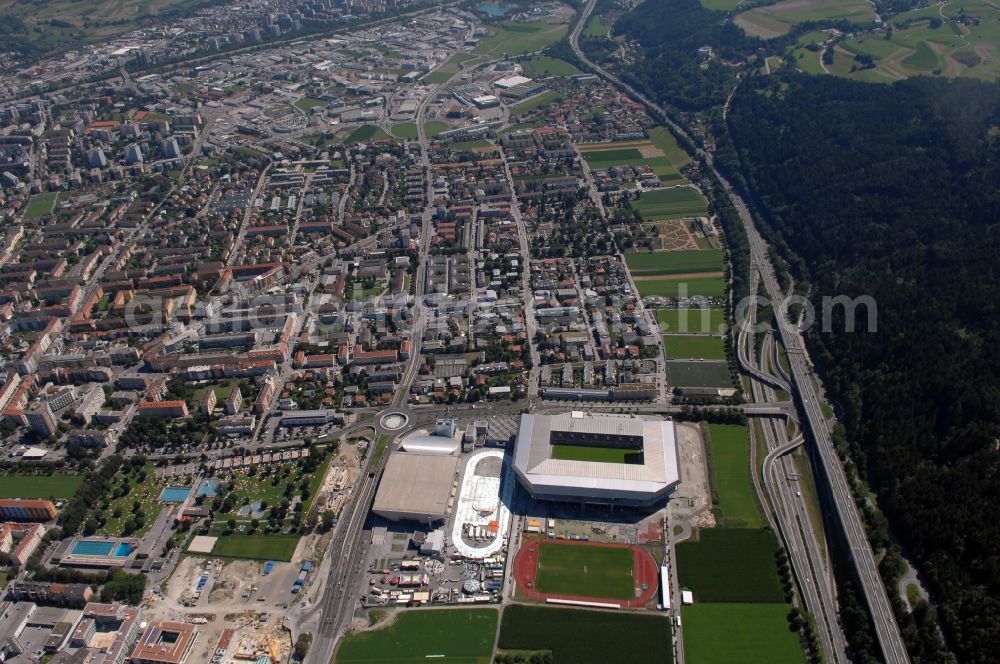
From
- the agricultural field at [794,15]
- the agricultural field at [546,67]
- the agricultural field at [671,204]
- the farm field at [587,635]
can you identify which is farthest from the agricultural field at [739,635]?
the agricultural field at [794,15]

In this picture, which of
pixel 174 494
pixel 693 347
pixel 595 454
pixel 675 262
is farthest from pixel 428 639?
pixel 675 262

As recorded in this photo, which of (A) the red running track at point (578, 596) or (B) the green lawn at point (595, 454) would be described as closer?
(A) the red running track at point (578, 596)

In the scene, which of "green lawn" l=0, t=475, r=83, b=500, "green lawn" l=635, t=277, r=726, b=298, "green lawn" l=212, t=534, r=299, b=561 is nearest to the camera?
"green lawn" l=212, t=534, r=299, b=561

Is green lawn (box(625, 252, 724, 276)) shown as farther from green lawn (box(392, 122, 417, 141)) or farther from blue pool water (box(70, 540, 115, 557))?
blue pool water (box(70, 540, 115, 557))

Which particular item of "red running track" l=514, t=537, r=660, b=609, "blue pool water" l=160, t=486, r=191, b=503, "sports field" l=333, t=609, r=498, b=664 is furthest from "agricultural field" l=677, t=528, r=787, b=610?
"blue pool water" l=160, t=486, r=191, b=503

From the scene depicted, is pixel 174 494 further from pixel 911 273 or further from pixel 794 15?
pixel 794 15

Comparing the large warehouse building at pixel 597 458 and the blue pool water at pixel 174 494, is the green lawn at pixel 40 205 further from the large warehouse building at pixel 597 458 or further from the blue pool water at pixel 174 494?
the large warehouse building at pixel 597 458
